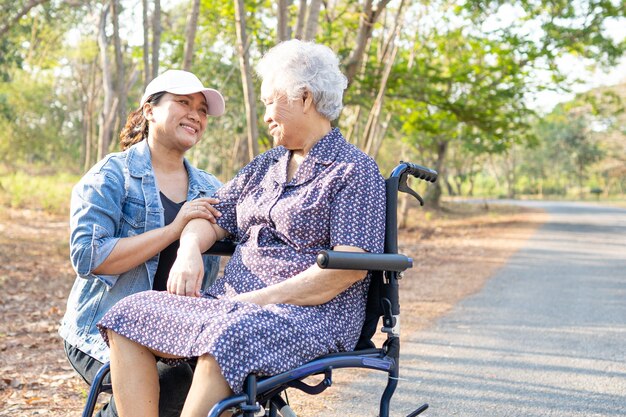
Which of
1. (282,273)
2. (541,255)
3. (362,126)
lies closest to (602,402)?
(282,273)

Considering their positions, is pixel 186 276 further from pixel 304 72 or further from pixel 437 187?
pixel 437 187

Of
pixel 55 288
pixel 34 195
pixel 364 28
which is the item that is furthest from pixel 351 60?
pixel 34 195

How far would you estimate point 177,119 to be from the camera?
3057 mm

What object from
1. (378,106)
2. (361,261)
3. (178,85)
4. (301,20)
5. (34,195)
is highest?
(301,20)

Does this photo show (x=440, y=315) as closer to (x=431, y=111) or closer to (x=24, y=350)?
(x=24, y=350)

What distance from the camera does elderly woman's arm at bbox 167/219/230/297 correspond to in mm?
2633

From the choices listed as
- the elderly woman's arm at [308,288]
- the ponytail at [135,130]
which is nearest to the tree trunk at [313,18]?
the ponytail at [135,130]

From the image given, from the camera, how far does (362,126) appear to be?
22.4 m

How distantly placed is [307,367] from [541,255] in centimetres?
1124

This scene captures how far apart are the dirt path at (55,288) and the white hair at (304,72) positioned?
1957 millimetres

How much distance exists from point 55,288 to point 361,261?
6.77 m

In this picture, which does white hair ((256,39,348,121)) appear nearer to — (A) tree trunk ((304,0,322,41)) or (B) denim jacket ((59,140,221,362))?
(B) denim jacket ((59,140,221,362))

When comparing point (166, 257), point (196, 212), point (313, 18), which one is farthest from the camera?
point (313, 18)

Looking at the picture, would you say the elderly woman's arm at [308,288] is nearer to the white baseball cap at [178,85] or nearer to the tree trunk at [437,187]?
the white baseball cap at [178,85]
